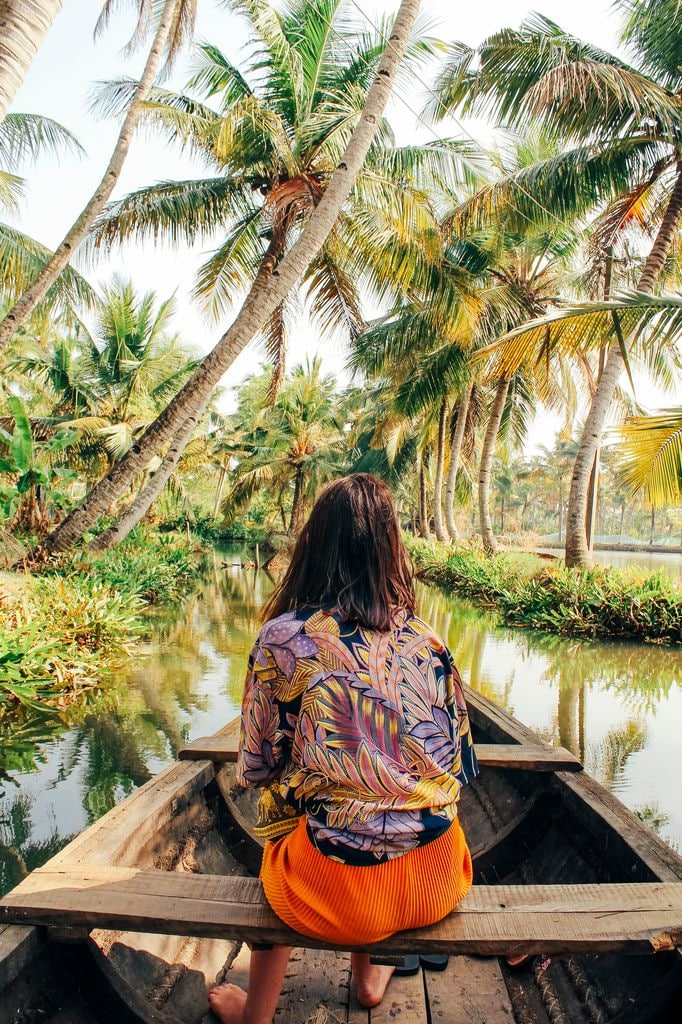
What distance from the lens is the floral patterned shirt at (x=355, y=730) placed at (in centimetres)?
156

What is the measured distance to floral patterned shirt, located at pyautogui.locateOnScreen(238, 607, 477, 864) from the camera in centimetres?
156

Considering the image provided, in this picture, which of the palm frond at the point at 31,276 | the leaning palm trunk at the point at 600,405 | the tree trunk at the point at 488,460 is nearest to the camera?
the leaning palm trunk at the point at 600,405

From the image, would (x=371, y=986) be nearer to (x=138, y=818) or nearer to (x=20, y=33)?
(x=138, y=818)

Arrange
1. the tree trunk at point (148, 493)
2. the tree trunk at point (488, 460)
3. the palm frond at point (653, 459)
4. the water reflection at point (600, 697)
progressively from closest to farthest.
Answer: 1. the water reflection at point (600, 697)
2. the palm frond at point (653, 459)
3. the tree trunk at point (148, 493)
4. the tree trunk at point (488, 460)

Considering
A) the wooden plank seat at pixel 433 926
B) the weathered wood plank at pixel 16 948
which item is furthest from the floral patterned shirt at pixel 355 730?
the weathered wood plank at pixel 16 948

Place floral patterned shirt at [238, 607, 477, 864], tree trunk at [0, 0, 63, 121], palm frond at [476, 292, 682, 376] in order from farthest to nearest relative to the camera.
→ palm frond at [476, 292, 682, 376], tree trunk at [0, 0, 63, 121], floral patterned shirt at [238, 607, 477, 864]

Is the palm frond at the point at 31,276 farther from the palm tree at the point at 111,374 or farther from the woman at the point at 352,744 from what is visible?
the woman at the point at 352,744

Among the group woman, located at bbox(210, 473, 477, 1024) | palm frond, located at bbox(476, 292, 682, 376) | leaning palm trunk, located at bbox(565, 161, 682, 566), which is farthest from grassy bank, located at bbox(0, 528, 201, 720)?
leaning palm trunk, located at bbox(565, 161, 682, 566)

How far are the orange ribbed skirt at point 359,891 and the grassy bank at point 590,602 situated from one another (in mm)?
9761

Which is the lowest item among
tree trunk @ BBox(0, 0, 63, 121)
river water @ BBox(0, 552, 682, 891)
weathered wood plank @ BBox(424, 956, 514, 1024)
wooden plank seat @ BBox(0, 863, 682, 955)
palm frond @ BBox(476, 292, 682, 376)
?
river water @ BBox(0, 552, 682, 891)

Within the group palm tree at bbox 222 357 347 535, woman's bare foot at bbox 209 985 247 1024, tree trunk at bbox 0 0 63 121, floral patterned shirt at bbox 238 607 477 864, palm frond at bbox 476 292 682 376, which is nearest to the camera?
floral patterned shirt at bbox 238 607 477 864

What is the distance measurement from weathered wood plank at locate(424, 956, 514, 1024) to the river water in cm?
207

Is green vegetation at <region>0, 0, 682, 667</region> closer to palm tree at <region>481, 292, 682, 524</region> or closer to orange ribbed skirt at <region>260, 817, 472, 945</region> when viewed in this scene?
palm tree at <region>481, 292, 682, 524</region>

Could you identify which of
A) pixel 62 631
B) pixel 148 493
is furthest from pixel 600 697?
pixel 148 493
